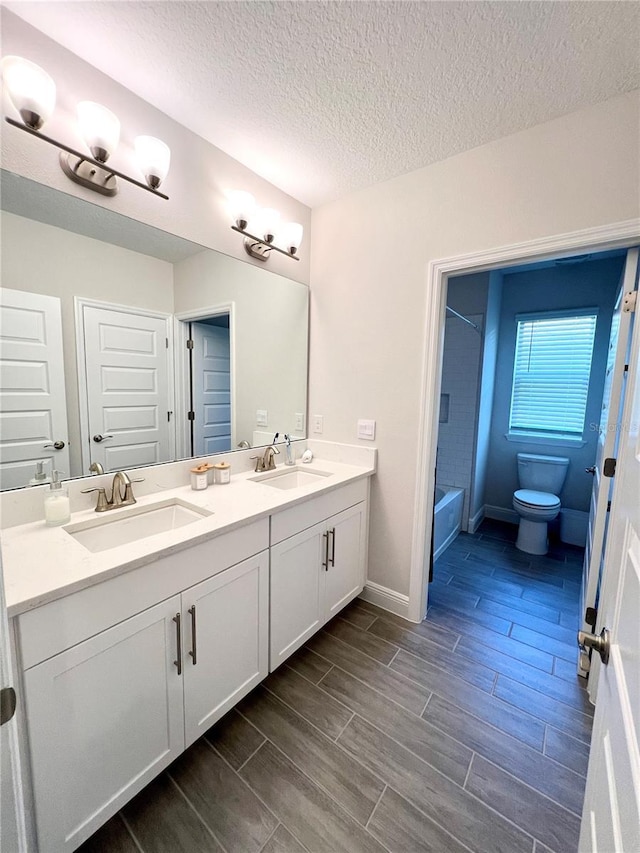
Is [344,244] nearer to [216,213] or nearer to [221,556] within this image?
[216,213]

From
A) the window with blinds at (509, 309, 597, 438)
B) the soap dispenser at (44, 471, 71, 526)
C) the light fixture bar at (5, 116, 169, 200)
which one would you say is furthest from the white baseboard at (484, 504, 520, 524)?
the light fixture bar at (5, 116, 169, 200)

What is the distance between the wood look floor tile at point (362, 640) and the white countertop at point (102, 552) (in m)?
0.90

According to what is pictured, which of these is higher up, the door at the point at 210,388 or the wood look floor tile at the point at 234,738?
the door at the point at 210,388

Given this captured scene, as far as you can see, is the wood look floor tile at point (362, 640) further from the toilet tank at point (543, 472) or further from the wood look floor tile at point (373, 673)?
the toilet tank at point (543, 472)

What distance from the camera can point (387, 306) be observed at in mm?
2031

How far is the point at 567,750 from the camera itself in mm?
1352

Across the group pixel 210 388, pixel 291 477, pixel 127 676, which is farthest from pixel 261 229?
pixel 127 676

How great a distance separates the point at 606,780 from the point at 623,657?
22 cm

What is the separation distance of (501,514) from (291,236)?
3.25 metres

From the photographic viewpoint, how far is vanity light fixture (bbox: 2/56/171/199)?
3.45 feet

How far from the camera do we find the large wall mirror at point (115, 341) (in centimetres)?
121

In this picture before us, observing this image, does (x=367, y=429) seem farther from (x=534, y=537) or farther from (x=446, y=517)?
(x=534, y=537)

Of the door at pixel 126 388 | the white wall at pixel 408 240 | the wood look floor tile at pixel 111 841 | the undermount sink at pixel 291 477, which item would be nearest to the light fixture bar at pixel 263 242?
the white wall at pixel 408 240

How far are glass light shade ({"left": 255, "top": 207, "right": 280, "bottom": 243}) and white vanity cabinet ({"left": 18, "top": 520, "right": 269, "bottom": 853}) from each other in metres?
1.62
